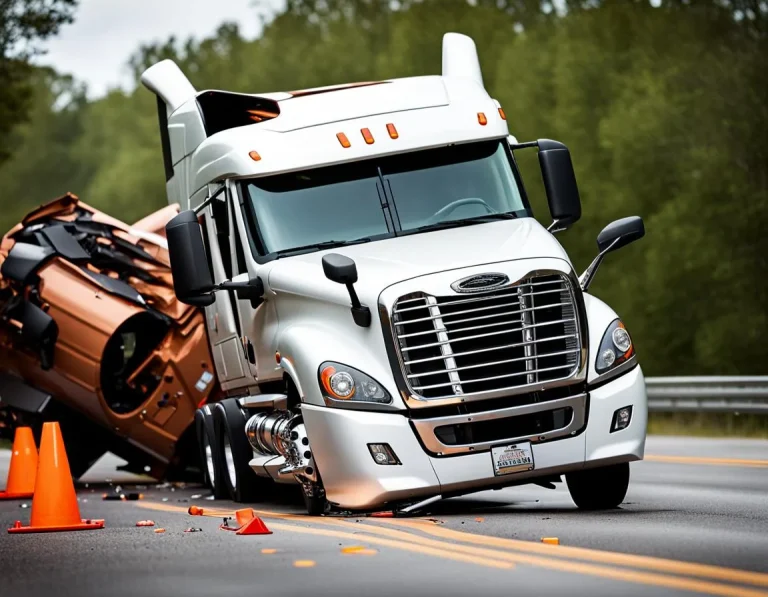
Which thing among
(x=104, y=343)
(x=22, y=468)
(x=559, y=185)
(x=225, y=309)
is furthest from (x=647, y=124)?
(x=559, y=185)

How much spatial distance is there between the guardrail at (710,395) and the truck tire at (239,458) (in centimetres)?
823

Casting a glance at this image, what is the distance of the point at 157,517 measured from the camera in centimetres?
1256

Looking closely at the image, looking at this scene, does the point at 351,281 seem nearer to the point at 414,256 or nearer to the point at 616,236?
the point at 414,256

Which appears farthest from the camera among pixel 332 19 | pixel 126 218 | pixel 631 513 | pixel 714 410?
pixel 332 19

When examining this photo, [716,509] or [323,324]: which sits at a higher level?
[323,324]

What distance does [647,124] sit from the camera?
43.2 meters

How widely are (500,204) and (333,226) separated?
3.99 ft

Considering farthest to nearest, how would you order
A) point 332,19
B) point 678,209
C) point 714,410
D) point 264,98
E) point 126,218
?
point 332,19 → point 126,218 → point 678,209 → point 714,410 → point 264,98

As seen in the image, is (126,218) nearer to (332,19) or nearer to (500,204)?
(332,19)

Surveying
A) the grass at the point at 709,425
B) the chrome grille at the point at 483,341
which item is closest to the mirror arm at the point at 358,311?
the chrome grille at the point at 483,341

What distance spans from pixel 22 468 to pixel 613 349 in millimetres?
6635

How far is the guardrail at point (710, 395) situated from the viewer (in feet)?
66.5

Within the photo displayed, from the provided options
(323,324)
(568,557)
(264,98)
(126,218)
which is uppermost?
(264,98)

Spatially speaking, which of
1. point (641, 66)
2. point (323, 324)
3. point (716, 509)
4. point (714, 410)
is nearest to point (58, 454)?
point (323, 324)
